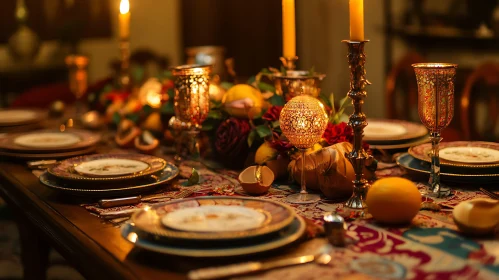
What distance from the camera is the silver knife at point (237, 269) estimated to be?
2.73ft

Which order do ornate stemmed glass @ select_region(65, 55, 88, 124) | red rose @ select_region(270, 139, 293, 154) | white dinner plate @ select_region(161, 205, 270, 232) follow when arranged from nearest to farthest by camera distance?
white dinner plate @ select_region(161, 205, 270, 232)
red rose @ select_region(270, 139, 293, 154)
ornate stemmed glass @ select_region(65, 55, 88, 124)

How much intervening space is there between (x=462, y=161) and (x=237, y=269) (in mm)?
637

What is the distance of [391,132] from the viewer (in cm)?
170

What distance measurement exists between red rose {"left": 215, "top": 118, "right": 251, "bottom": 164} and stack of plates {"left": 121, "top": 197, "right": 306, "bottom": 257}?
0.41 m

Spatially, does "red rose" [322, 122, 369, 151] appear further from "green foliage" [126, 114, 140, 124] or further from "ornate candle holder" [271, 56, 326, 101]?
"green foliage" [126, 114, 140, 124]

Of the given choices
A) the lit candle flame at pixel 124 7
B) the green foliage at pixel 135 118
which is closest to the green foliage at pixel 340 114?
the green foliage at pixel 135 118

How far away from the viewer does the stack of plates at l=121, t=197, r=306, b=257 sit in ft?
2.99

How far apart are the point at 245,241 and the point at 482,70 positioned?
159 cm

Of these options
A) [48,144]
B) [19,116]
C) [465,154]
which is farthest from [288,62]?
[19,116]

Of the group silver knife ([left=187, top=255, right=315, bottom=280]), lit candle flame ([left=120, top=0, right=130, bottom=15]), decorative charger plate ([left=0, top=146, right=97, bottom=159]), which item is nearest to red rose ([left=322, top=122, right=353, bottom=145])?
silver knife ([left=187, top=255, right=315, bottom=280])

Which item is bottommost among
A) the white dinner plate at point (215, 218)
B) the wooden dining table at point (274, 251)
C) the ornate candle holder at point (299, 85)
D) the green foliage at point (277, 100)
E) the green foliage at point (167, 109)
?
the wooden dining table at point (274, 251)

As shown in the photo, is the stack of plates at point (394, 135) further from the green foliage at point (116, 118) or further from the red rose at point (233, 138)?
the green foliage at point (116, 118)

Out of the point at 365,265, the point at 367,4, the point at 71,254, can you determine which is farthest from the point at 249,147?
the point at 367,4

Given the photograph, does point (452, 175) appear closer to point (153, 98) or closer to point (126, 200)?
point (126, 200)
